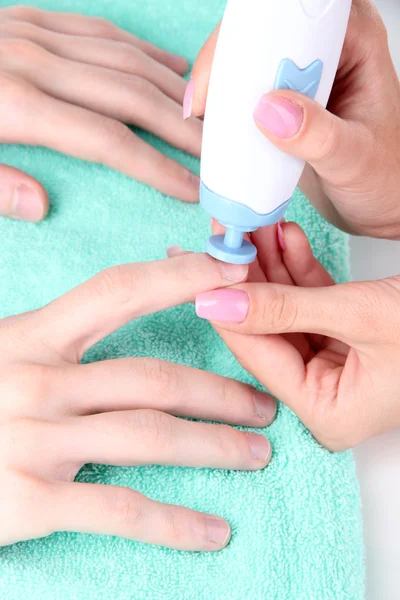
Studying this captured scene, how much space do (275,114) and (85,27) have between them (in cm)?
67

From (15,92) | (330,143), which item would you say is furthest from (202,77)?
(15,92)

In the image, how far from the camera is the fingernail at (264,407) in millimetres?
684

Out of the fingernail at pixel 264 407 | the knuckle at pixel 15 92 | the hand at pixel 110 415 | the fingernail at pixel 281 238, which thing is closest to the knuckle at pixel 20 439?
the hand at pixel 110 415

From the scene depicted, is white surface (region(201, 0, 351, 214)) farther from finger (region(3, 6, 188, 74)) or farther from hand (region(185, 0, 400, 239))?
finger (region(3, 6, 188, 74))

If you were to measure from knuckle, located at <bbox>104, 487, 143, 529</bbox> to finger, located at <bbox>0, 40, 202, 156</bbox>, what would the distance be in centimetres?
53

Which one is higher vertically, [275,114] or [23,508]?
[275,114]

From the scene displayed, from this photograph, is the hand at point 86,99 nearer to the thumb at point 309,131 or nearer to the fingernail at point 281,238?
the fingernail at point 281,238

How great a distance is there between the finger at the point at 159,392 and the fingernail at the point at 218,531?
0.11 m

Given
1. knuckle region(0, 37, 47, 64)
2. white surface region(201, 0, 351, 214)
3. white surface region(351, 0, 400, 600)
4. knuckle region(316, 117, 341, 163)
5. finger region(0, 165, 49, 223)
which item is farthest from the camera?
knuckle region(0, 37, 47, 64)

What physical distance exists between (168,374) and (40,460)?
149mm

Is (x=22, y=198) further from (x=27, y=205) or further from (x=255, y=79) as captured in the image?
(x=255, y=79)

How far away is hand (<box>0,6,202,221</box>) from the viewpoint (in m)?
0.86

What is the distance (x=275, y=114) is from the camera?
485 mm

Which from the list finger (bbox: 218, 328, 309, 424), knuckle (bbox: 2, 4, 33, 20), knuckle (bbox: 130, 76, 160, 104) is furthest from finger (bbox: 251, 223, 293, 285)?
knuckle (bbox: 2, 4, 33, 20)
